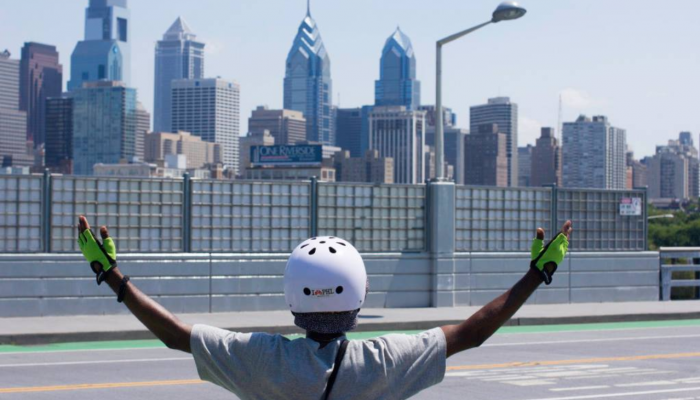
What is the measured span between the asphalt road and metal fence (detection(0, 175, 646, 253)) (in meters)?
3.14

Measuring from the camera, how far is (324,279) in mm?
3541

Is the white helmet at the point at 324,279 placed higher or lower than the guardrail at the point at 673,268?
higher

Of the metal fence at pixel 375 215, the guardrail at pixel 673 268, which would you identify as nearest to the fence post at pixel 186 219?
the metal fence at pixel 375 215

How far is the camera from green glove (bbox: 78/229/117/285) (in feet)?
12.2

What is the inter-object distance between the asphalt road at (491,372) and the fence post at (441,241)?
3.92 metres

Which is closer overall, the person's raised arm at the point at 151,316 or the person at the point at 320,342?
the person at the point at 320,342

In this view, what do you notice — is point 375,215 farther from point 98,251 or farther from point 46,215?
point 98,251

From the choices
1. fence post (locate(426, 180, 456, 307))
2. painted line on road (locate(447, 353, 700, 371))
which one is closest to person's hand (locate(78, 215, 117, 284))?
painted line on road (locate(447, 353, 700, 371))

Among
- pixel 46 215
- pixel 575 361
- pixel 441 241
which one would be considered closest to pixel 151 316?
pixel 575 361

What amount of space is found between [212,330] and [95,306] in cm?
1501

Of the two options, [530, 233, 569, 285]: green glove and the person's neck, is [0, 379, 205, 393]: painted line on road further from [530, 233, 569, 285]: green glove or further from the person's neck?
[530, 233, 569, 285]: green glove

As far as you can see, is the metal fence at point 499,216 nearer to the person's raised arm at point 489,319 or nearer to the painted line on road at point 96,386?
the painted line on road at point 96,386

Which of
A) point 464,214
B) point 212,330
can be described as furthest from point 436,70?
point 212,330

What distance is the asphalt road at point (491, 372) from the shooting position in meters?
11.3
